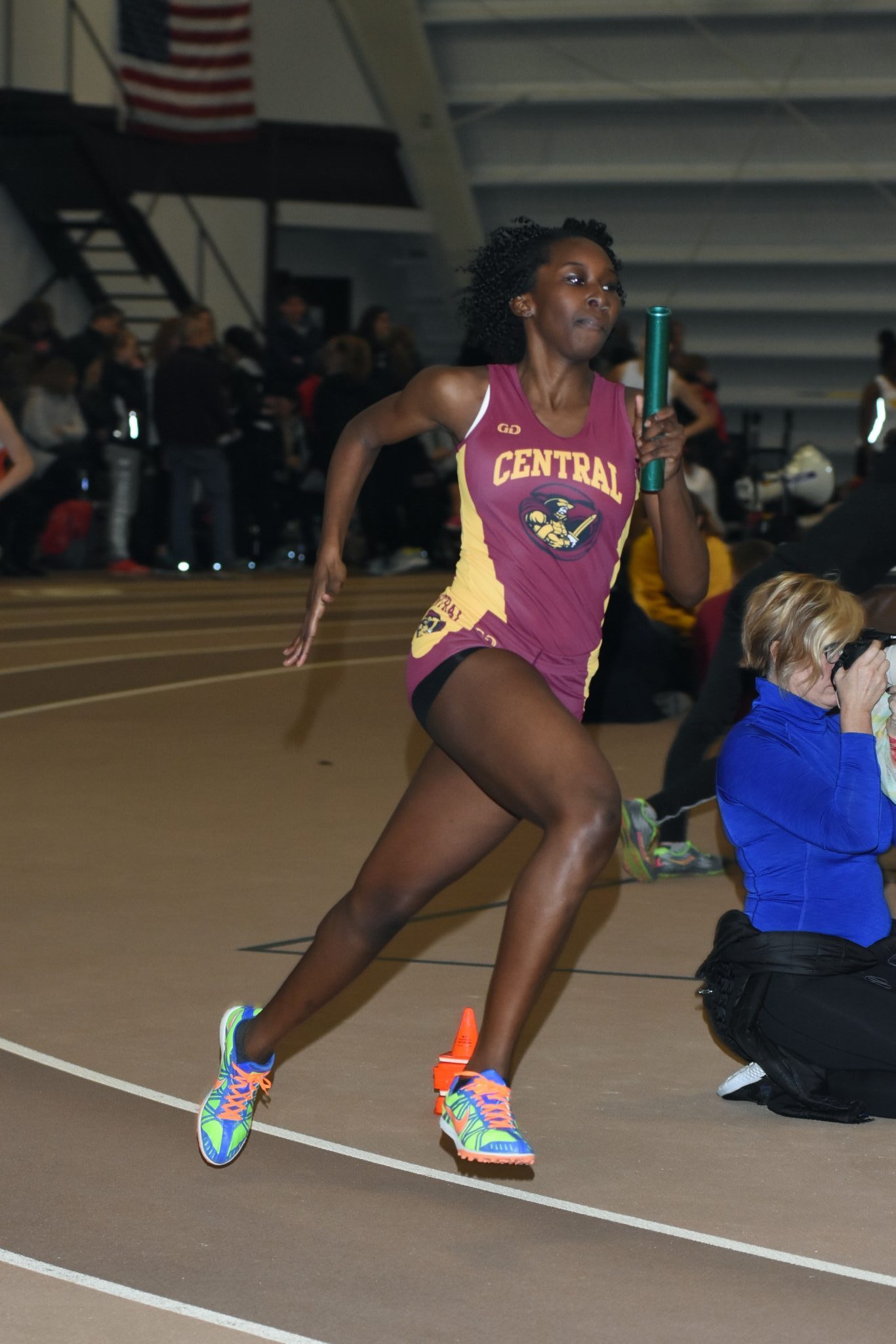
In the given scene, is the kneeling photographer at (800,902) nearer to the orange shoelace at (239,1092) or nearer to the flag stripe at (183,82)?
the orange shoelace at (239,1092)

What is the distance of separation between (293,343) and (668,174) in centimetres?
837

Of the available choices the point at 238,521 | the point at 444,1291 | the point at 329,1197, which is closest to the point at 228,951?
the point at 329,1197

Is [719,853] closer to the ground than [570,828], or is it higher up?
closer to the ground

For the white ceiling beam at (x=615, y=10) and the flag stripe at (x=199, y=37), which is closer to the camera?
the flag stripe at (x=199, y=37)

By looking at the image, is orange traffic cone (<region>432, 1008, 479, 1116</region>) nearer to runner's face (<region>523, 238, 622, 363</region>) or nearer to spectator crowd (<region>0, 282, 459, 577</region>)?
runner's face (<region>523, 238, 622, 363</region>)

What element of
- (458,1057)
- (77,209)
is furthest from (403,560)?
(458,1057)

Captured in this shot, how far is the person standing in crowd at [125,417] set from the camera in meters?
16.6

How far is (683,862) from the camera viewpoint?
7.00m

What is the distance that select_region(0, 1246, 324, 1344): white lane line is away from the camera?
3254 mm

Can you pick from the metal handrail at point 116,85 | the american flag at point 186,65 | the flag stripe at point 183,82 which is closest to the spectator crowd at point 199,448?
the american flag at point 186,65

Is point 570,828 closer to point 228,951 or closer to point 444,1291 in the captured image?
point 444,1291

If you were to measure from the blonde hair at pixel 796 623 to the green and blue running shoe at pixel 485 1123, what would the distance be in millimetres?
1152

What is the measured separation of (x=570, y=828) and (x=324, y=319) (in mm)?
23737

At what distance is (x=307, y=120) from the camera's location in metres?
25.1
